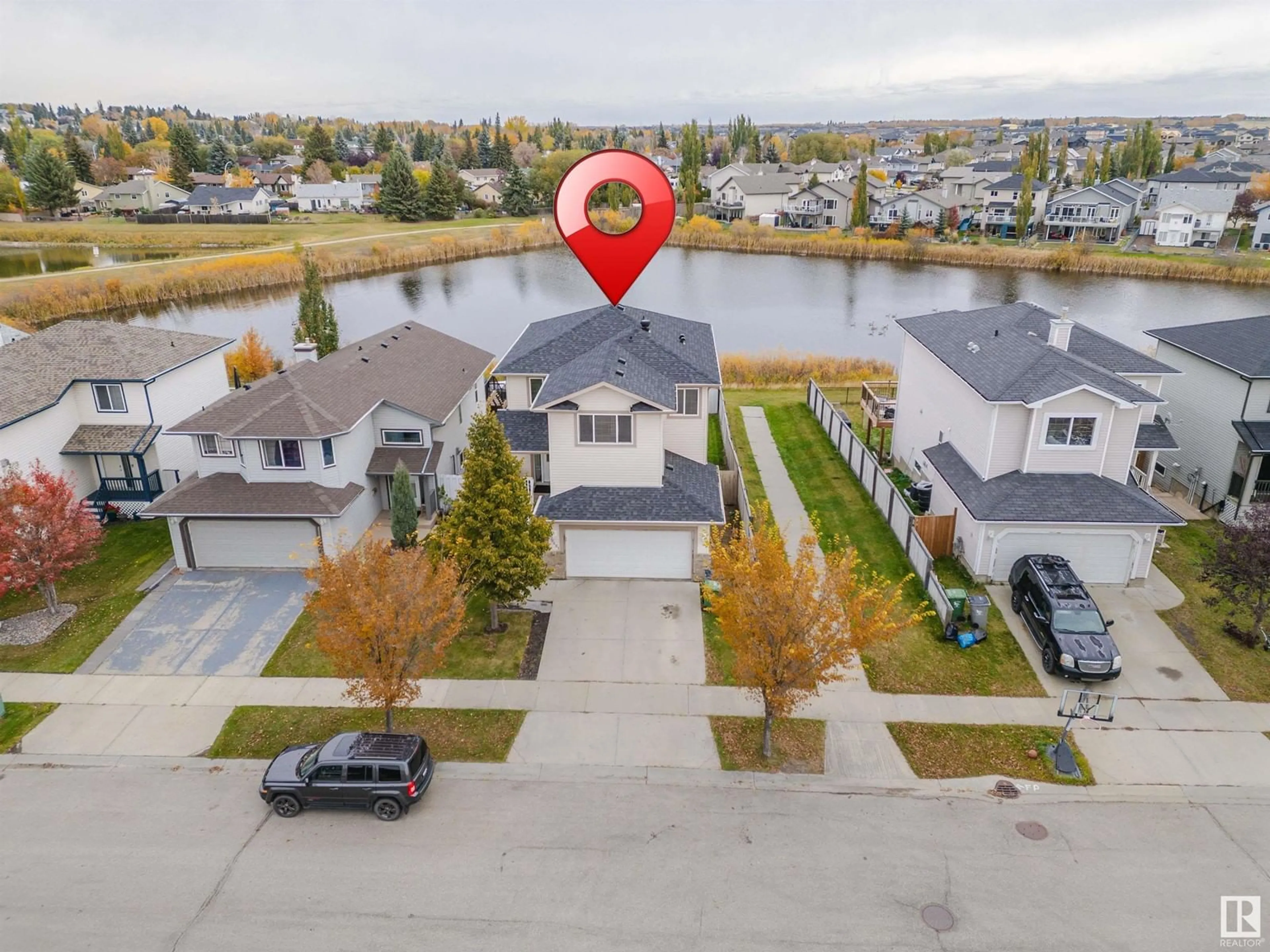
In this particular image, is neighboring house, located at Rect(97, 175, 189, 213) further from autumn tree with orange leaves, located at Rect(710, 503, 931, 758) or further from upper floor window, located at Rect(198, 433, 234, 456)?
autumn tree with orange leaves, located at Rect(710, 503, 931, 758)

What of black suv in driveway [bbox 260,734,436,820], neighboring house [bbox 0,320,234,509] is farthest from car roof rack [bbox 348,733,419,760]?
neighboring house [bbox 0,320,234,509]

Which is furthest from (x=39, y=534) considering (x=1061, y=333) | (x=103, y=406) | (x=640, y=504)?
(x=1061, y=333)

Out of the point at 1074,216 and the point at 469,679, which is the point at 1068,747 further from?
the point at 1074,216

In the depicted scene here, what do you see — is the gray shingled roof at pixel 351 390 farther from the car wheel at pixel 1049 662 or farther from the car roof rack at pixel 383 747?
the car wheel at pixel 1049 662

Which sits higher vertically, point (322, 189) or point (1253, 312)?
point (322, 189)

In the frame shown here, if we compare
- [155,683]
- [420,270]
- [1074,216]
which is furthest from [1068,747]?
[1074,216]

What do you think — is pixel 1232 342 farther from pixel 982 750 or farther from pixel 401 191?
pixel 401 191
